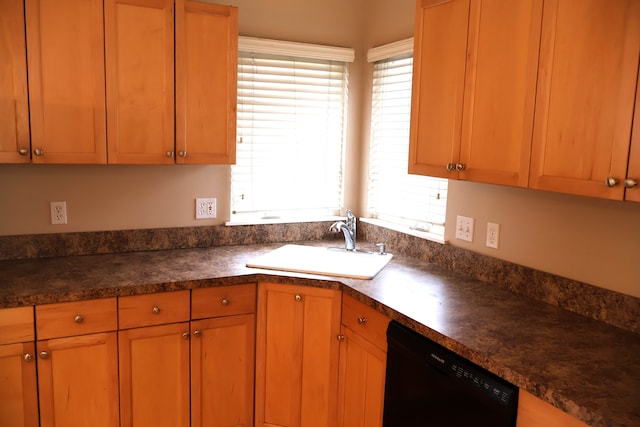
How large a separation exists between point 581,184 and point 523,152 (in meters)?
0.26

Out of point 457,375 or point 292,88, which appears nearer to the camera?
point 457,375

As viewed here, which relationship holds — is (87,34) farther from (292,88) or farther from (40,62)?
(292,88)

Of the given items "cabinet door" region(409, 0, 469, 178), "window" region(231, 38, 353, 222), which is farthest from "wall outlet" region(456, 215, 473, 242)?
"window" region(231, 38, 353, 222)

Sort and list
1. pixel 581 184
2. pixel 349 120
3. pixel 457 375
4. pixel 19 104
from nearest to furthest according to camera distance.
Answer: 1. pixel 581 184
2. pixel 457 375
3. pixel 19 104
4. pixel 349 120

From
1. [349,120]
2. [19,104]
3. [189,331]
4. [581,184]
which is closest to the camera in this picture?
[581,184]

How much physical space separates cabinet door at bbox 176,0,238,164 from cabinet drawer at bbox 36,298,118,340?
768 mm

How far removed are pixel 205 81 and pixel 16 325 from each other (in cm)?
132

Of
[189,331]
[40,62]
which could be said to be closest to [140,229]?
[189,331]

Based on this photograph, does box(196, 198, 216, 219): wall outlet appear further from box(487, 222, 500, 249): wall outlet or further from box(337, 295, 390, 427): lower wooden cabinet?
box(487, 222, 500, 249): wall outlet

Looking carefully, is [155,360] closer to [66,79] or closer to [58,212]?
[58,212]

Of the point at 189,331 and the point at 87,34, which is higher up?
the point at 87,34

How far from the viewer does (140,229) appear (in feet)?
9.33

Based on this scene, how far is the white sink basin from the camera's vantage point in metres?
2.55

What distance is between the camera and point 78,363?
2.22 meters
